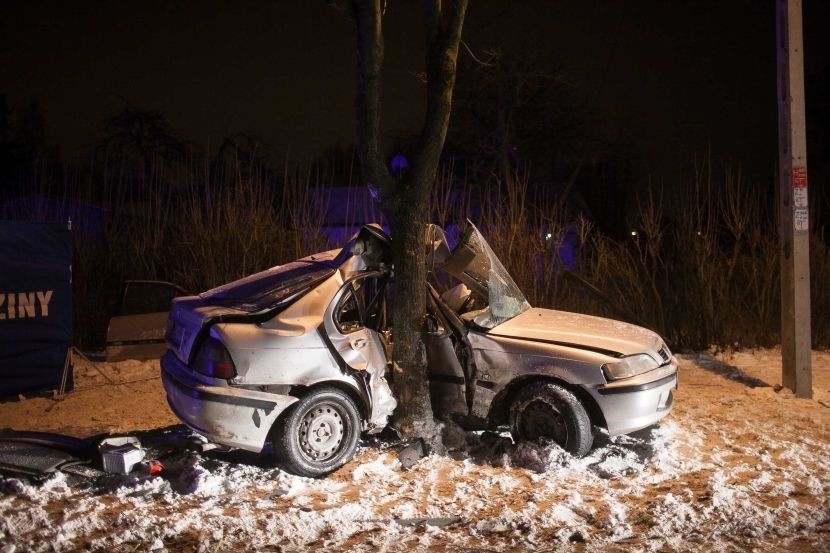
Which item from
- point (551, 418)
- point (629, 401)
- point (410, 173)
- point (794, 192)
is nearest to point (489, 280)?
point (410, 173)

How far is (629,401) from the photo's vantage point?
5.99 meters

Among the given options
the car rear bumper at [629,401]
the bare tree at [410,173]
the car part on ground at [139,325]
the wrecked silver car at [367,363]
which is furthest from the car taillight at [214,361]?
the car part on ground at [139,325]

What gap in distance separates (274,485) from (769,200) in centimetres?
1112

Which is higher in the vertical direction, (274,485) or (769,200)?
(769,200)

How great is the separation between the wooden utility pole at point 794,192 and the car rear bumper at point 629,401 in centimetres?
314

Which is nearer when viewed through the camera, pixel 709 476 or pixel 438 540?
pixel 438 540

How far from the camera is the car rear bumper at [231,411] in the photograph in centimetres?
552

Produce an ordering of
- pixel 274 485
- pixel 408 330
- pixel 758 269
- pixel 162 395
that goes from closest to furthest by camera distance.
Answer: pixel 274 485 → pixel 408 330 → pixel 162 395 → pixel 758 269

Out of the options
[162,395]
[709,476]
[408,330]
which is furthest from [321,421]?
[162,395]

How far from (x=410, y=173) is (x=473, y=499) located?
286 cm

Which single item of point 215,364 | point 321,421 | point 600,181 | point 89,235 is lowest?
point 321,421

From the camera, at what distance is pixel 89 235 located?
12539 mm

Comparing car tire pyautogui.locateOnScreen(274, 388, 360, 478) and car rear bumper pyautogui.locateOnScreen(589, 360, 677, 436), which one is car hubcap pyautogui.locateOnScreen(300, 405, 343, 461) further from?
car rear bumper pyautogui.locateOnScreen(589, 360, 677, 436)

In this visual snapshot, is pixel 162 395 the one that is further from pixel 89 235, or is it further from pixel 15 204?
pixel 15 204
